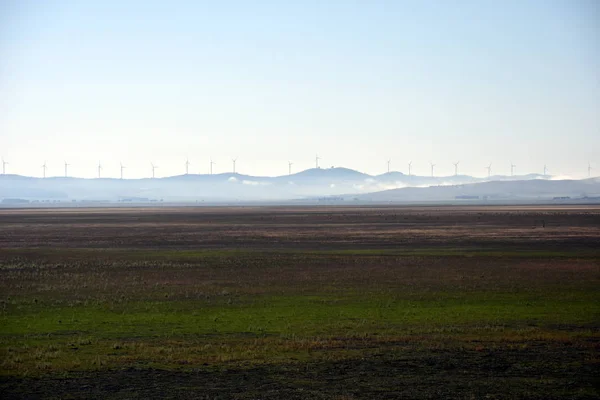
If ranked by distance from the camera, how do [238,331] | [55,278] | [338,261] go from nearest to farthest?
[238,331] < [55,278] < [338,261]

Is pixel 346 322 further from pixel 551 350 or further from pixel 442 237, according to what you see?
pixel 442 237

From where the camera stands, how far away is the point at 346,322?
28.4 meters

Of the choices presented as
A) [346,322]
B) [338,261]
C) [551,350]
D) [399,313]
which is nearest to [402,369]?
[551,350]

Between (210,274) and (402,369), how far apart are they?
1010 inches

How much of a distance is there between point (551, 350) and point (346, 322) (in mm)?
7827

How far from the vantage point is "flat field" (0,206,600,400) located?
1972cm

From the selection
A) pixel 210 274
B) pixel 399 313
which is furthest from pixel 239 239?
pixel 399 313

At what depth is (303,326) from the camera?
27562 mm

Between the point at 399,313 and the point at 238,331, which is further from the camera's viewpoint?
the point at 399,313

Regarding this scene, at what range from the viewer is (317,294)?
119ft

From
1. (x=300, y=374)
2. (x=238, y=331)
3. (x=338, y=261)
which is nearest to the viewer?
(x=300, y=374)

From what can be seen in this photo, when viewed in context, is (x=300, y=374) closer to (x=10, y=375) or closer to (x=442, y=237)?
(x=10, y=375)

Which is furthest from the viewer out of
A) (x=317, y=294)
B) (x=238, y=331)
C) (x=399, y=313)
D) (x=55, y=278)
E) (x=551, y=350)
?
(x=55, y=278)

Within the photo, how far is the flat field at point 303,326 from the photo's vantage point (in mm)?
19719
